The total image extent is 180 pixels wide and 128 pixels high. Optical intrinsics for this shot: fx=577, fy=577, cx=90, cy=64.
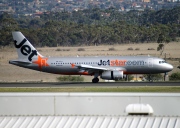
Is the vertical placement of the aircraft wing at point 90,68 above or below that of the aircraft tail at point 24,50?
below

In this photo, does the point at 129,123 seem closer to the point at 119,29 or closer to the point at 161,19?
the point at 119,29

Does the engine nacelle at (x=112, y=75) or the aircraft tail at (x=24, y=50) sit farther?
the aircraft tail at (x=24, y=50)

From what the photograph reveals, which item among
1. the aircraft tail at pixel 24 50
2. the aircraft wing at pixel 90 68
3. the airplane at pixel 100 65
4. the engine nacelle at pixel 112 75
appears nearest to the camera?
the engine nacelle at pixel 112 75

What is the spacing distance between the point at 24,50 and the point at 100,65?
27.4 feet

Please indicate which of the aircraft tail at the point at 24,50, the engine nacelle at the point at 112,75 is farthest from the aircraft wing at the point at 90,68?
the aircraft tail at the point at 24,50

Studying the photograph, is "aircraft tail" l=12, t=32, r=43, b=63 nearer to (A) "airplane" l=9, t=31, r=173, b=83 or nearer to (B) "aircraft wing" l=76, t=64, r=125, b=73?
(A) "airplane" l=9, t=31, r=173, b=83

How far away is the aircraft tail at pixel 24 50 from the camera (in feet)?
192

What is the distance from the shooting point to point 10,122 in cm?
1920

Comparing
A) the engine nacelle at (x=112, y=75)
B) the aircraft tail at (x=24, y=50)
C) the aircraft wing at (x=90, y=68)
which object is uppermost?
the aircraft tail at (x=24, y=50)

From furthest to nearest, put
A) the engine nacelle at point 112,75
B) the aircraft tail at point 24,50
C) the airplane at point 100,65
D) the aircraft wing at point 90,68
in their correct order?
1. the aircraft tail at point 24,50
2. the airplane at point 100,65
3. the aircraft wing at point 90,68
4. the engine nacelle at point 112,75

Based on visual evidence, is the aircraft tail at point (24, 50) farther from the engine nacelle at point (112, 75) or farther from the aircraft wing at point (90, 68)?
the engine nacelle at point (112, 75)

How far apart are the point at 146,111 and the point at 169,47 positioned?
103 meters

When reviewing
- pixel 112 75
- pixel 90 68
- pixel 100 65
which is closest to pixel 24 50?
pixel 90 68

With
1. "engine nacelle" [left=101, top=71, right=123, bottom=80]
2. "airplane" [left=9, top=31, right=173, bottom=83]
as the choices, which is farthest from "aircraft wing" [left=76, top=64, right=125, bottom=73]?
"engine nacelle" [left=101, top=71, right=123, bottom=80]
